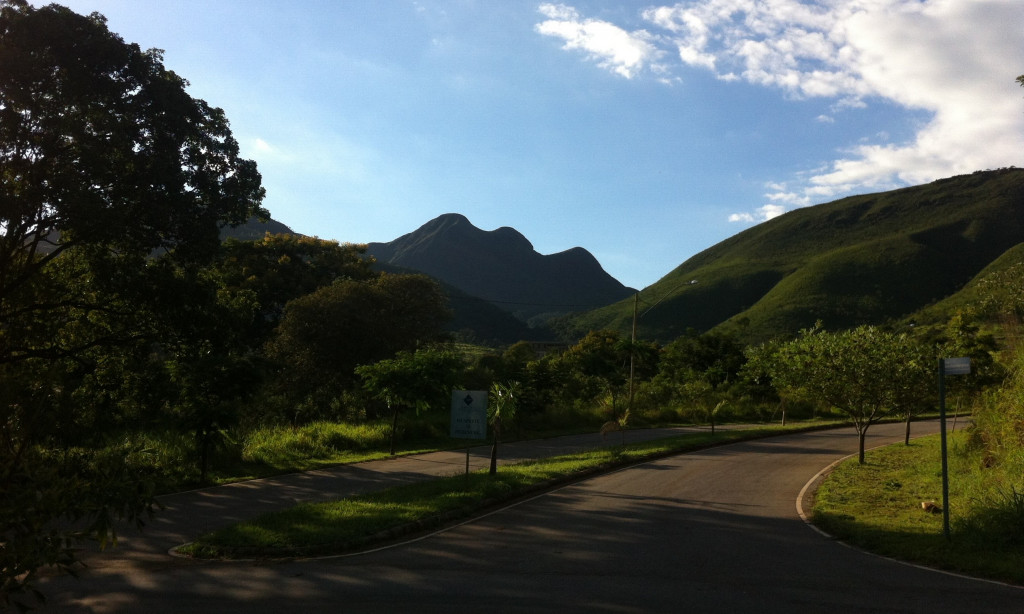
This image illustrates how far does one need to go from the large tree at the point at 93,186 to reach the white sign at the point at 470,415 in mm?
6717

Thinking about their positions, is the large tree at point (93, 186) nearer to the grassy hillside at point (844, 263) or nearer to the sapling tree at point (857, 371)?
the sapling tree at point (857, 371)

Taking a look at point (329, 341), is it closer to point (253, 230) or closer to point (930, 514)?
point (930, 514)

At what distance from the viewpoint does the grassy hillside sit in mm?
83625

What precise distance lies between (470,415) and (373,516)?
4436 millimetres

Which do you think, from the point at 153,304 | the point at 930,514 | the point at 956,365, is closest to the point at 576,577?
the point at 956,365

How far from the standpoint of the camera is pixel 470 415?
51.9 ft

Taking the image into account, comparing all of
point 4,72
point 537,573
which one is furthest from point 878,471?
point 4,72

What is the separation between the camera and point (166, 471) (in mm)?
17422

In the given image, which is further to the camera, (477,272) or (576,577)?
(477,272)

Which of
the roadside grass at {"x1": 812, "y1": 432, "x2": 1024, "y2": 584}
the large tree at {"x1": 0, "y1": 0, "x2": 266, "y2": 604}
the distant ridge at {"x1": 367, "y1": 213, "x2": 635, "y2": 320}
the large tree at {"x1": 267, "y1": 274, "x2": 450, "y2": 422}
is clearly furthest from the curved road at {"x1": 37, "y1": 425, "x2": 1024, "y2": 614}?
the distant ridge at {"x1": 367, "y1": 213, "x2": 635, "y2": 320}

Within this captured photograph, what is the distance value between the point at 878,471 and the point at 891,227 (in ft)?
379

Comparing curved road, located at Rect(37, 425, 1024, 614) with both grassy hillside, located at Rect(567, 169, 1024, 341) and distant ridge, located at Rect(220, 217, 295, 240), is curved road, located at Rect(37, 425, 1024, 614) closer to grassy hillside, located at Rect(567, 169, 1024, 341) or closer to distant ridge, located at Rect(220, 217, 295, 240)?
grassy hillside, located at Rect(567, 169, 1024, 341)

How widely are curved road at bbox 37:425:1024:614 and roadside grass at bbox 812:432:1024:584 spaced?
484mm

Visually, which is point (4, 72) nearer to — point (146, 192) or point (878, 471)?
point (146, 192)
